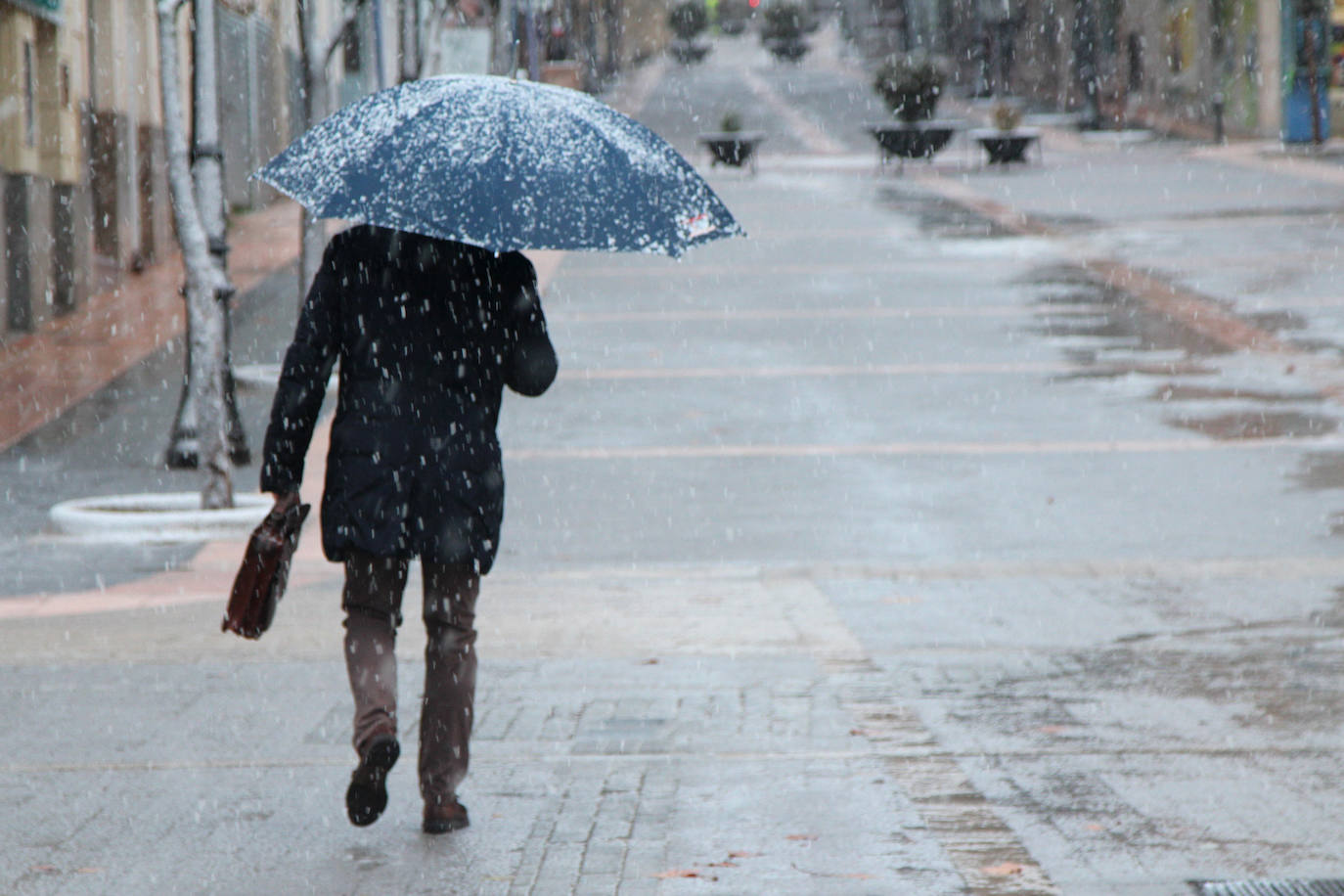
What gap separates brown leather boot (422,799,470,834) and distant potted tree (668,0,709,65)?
268 ft

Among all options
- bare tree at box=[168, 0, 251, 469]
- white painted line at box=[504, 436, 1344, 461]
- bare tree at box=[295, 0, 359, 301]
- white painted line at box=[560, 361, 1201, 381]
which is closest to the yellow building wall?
bare tree at box=[295, 0, 359, 301]

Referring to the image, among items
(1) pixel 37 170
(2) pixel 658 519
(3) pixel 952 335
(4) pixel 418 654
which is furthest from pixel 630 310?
(4) pixel 418 654

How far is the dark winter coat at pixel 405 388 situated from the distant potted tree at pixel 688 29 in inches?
3214

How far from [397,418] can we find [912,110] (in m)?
34.6

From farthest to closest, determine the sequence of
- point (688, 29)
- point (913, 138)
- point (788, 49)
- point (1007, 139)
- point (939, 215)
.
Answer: point (688, 29)
point (788, 49)
point (913, 138)
point (1007, 139)
point (939, 215)

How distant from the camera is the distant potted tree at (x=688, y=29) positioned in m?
87.7

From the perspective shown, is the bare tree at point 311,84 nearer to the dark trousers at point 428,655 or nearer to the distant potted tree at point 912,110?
the dark trousers at point 428,655

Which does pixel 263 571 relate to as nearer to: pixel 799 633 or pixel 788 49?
pixel 799 633

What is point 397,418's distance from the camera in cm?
489

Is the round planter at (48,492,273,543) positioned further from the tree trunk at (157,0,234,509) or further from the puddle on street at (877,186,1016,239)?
the puddle on street at (877,186,1016,239)

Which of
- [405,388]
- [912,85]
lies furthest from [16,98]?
[912,85]

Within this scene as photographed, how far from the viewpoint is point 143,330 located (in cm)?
1875

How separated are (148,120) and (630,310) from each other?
7.53 m

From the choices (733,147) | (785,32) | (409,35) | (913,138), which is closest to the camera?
(409,35)
